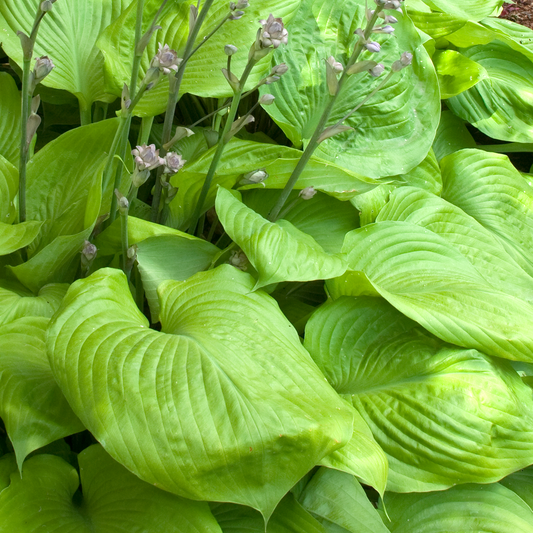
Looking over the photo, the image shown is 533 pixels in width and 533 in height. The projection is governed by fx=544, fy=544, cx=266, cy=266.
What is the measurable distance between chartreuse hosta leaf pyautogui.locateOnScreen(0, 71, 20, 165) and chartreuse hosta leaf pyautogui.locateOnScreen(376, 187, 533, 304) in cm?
93

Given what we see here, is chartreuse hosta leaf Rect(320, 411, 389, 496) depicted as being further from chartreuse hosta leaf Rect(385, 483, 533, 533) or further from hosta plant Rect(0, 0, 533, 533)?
chartreuse hosta leaf Rect(385, 483, 533, 533)

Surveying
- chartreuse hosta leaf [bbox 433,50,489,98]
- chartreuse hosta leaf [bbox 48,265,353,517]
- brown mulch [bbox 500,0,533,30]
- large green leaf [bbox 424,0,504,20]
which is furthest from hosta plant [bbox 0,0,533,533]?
brown mulch [bbox 500,0,533,30]

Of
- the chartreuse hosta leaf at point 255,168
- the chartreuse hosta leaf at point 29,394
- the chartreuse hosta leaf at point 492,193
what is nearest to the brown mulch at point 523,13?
the chartreuse hosta leaf at point 492,193

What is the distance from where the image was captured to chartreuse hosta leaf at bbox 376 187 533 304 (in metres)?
1.38

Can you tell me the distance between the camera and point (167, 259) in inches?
42.2

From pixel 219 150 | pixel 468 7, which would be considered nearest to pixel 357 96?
pixel 219 150

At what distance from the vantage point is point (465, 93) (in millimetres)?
1867

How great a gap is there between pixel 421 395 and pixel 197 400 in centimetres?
49

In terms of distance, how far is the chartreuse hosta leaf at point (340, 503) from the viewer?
949 millimetres

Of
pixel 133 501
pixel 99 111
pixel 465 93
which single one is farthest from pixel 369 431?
pixel 465 93

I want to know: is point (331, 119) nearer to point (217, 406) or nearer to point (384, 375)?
point (384, 375)

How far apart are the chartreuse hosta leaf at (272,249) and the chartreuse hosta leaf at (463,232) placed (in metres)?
0.39

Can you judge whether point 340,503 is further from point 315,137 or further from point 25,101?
point 25,101

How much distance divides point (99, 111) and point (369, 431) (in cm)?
118
